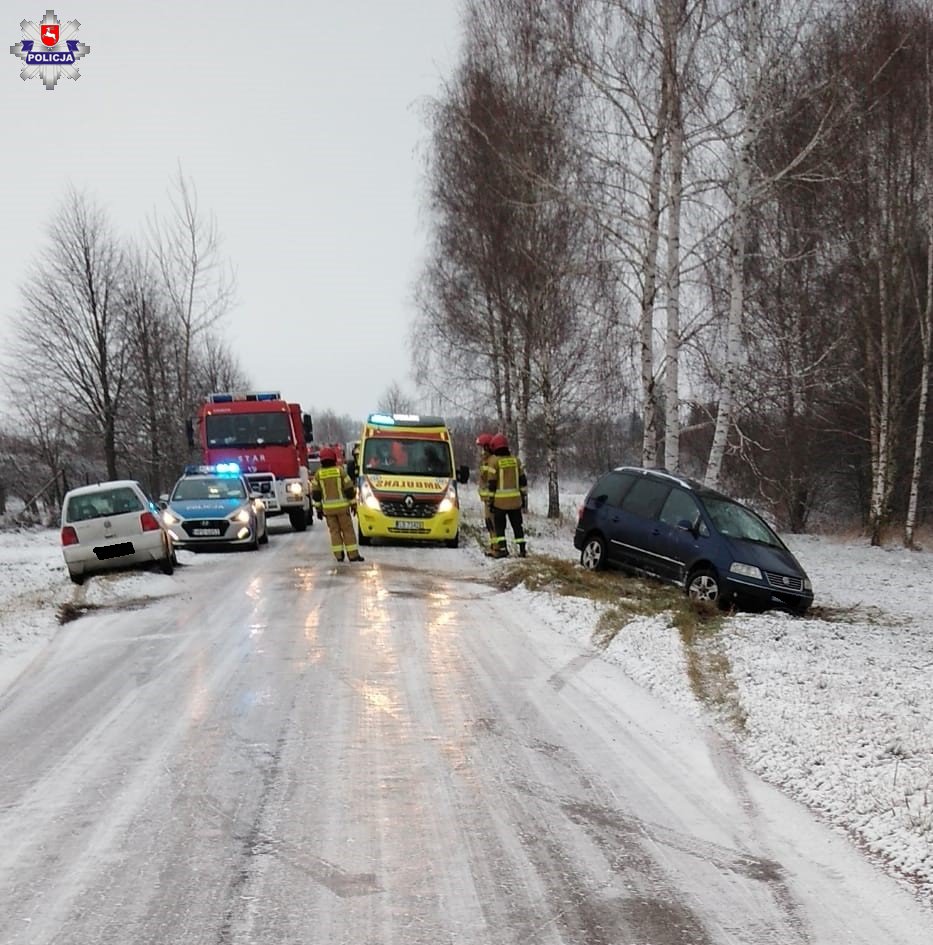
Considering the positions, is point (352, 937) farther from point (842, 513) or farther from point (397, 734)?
point (842, 513)

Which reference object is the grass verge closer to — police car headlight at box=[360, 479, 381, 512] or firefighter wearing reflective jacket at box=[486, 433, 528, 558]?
firefighter wearing reflective jacket at box=[486, 433, 528, 558]

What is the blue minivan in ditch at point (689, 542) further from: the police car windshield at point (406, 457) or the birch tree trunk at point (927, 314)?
the birch tree trunk at point (927, 314)

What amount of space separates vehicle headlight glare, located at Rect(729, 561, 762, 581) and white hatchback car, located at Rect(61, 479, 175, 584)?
8.73 metres

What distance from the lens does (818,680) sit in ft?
22.1

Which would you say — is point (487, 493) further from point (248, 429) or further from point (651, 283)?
point (248, 429)

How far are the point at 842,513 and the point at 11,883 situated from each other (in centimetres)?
3144

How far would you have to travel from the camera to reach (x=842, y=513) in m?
31.2

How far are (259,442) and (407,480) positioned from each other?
622 centimetres

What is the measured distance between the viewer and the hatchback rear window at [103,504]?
13938mm

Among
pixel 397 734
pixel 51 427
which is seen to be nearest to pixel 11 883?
pixel 397 734

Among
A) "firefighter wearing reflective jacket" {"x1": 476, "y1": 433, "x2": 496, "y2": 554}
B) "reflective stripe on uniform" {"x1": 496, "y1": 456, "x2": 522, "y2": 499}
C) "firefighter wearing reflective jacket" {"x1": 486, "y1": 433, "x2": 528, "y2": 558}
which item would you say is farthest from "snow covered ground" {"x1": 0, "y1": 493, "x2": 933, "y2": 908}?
"firefighter wearing reflective jacket" {"x1": 476, "y1": 433, "x2": 496, "y2": 554}

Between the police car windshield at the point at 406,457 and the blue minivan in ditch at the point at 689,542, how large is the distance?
15.1 feet

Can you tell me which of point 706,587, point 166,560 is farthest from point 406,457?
point 706,587

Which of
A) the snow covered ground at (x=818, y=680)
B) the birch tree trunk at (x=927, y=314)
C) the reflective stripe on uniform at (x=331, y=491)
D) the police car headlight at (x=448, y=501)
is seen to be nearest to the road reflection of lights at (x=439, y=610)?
the snow covered ground at (x=818, y=680)
